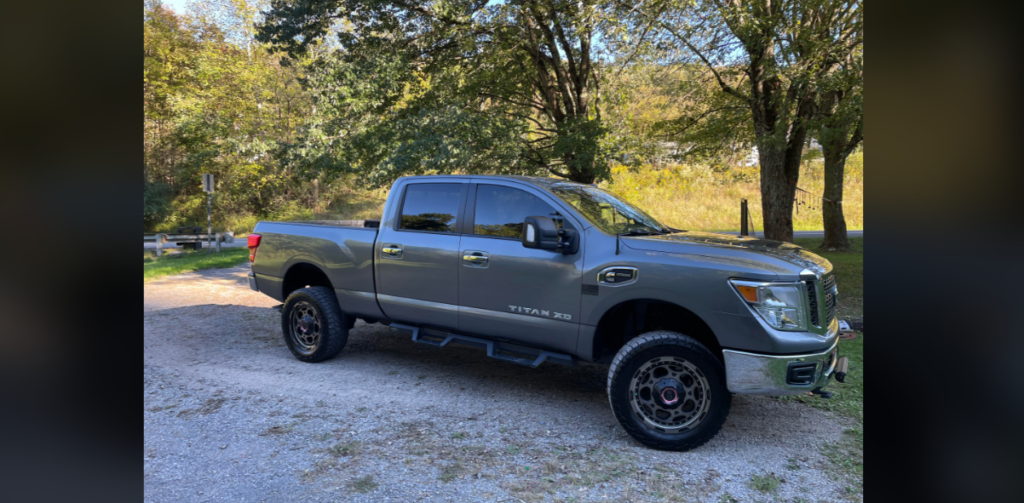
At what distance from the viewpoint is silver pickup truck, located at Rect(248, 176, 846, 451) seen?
3.96 m

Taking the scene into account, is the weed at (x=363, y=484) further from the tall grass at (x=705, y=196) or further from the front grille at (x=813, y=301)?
the tall grass at (x=705, y=196)

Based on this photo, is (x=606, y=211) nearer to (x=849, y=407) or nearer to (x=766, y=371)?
(x=766, y=371)

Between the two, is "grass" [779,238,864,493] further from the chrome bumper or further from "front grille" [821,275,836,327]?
the chrome bumper

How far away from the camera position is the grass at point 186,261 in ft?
45.7

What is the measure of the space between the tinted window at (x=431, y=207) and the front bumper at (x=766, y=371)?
275 centimetres

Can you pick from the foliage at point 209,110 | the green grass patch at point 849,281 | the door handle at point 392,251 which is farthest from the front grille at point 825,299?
the foliage at point 209,110

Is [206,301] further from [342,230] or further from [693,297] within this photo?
[693,297]

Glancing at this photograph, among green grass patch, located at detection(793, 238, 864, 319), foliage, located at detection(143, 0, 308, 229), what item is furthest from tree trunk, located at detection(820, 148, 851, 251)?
foliage, located at detection(143, 0, 308, 229)

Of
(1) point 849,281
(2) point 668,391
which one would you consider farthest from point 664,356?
(1) point 849,281
